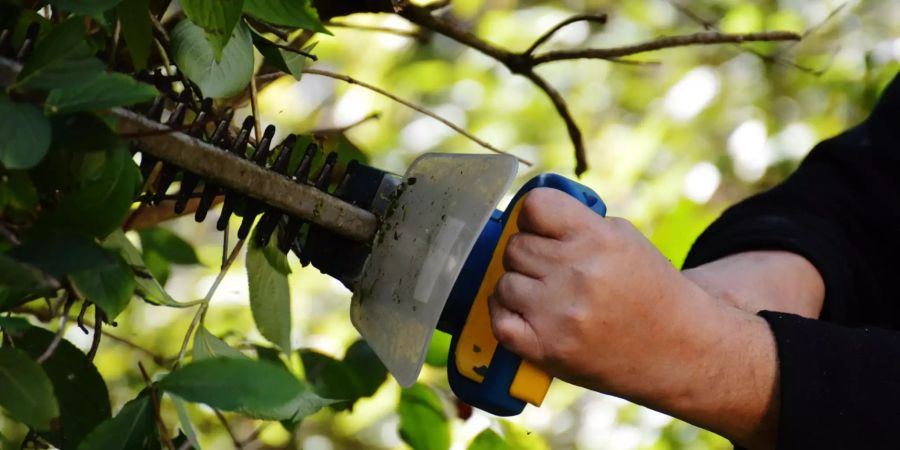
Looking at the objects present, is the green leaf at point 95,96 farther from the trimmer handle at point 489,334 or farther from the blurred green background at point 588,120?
the blurred green background at point 588,120

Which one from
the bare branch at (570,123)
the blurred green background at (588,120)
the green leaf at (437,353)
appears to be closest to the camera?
the green leaf at (437,353)

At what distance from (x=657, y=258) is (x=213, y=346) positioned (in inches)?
12.2

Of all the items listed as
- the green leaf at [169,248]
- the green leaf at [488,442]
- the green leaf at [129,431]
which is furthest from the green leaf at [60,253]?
the green leaf at [169,248]

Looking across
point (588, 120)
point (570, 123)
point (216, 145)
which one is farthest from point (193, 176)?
point (588, 120)

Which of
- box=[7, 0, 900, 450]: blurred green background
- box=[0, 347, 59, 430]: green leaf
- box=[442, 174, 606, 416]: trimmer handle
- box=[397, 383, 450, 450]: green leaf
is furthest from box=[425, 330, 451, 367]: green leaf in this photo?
box=[7, 0, 900, 450]: blurred green background

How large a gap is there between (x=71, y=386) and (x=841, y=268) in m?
0.84

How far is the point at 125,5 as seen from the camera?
23.1 inches

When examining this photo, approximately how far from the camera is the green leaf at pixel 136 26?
0.59 meters

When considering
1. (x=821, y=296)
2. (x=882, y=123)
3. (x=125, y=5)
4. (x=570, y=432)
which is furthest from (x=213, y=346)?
(x=570, y=432)

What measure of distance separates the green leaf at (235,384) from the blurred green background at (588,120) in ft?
4.13

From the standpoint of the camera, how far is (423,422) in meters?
0.97

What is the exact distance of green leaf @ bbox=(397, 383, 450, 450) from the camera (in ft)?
3.15

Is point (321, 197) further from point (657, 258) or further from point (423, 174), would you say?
point (657, 258)

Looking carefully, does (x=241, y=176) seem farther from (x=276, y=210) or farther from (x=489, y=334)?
(x=489, y=334)
